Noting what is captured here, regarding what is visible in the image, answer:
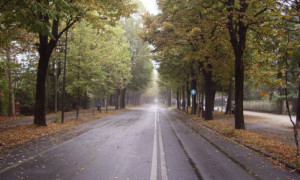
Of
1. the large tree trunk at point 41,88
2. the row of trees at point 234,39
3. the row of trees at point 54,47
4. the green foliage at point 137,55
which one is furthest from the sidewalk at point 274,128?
the green foliage at point 137,55

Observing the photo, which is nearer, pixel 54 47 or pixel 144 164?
pixel 144 164

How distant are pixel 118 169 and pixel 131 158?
124 cm

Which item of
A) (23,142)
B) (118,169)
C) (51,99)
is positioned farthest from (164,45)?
(51,99)

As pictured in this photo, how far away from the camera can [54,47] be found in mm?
15977

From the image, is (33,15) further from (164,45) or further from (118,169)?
(164,45)

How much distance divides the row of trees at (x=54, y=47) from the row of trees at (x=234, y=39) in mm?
4004

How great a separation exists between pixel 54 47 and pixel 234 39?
36.9 ft

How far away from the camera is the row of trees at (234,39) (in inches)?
390

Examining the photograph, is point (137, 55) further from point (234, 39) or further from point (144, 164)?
point (144, 164)

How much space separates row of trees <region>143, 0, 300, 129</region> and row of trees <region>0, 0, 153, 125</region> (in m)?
4.00

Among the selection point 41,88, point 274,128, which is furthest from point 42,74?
point 274,128

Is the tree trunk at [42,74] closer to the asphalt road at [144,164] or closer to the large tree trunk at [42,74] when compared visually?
the large tree trunk at [42,74]

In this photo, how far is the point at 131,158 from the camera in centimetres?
749

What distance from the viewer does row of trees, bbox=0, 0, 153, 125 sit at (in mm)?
8828
